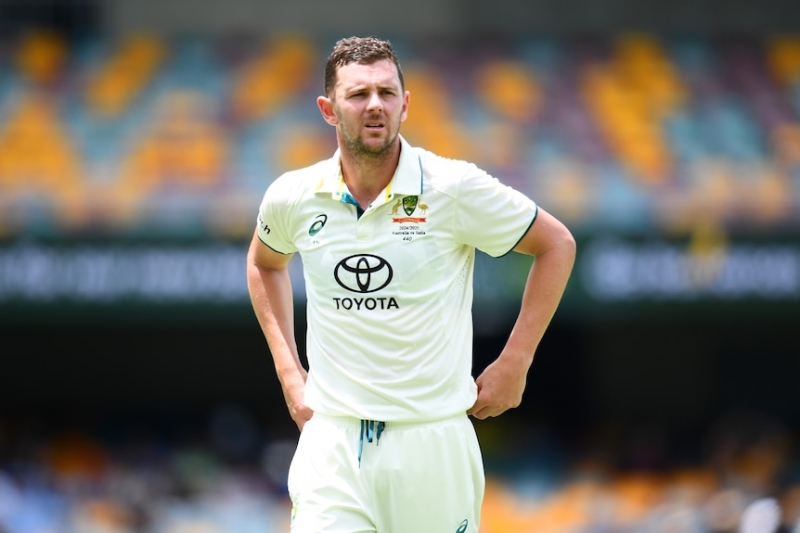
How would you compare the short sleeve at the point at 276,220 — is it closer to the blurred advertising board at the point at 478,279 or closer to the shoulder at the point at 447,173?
the shoulder at the point at 447,173

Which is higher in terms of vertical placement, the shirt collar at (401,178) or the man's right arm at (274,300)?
the shirt collar at (401,178)

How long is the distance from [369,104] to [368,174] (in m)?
0.24

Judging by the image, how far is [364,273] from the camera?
3844mm

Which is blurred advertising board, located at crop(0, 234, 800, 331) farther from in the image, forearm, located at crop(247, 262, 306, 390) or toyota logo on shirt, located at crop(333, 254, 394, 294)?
toyota logo on shirt, located at crop(333, 254, 394, 294)

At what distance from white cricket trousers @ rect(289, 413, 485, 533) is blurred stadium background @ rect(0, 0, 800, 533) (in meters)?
5.62

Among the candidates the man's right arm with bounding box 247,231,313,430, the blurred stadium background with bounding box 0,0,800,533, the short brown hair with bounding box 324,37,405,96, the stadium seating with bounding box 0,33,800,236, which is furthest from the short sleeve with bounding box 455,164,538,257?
the stadium seating with bounding box 0,33,800,236

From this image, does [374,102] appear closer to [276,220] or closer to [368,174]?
[368,174]

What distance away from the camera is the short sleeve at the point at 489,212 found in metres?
3.88

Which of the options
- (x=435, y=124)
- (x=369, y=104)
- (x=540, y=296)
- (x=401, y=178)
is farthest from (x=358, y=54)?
(x=435, y=124)

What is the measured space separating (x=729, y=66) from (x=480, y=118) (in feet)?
9.91

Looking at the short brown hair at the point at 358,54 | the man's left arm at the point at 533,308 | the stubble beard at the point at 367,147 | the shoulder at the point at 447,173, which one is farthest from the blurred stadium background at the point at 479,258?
the short brown hair at the point at 358,54

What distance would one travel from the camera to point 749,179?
12.5 metres

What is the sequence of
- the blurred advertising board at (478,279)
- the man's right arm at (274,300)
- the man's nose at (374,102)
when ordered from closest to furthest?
the man's nose at (374,102) < the man's right arm at (274,300) < the blurred advertising board at (478,279)

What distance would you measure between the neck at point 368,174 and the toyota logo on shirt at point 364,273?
0.55 ft
